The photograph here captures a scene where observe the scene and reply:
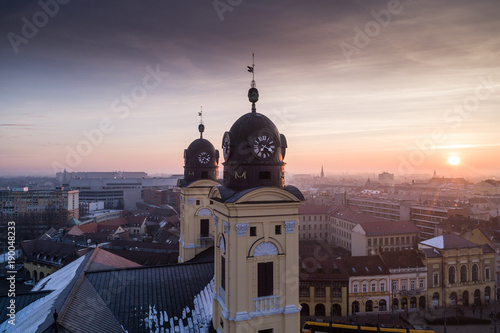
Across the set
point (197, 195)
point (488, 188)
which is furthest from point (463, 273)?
point (488, 188)

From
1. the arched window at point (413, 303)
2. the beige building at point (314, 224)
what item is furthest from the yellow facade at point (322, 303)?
the beige building at point (314, 224)

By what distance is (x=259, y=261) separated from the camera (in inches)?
674

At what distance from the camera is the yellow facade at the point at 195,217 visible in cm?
3394

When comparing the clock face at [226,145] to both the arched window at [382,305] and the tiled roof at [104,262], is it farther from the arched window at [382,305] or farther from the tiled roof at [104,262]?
the arched window at [382,305]

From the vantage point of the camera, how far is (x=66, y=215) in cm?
11912

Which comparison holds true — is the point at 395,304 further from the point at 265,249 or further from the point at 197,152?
the point at 265,249

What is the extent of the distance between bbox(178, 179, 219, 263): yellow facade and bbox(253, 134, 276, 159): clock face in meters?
17.0

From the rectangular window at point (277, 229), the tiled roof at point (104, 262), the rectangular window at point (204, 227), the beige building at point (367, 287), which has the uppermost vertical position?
the rectangular window at point (277, 229)

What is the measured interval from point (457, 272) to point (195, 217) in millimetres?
45483

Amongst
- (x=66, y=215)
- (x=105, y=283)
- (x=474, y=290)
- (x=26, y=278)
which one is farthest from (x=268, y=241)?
(x=66, y=215)

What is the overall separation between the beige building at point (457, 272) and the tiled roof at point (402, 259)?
146cm

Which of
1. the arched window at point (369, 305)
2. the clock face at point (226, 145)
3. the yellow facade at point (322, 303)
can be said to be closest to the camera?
the clock face at point (226, 145)

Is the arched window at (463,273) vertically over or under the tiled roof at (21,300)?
under

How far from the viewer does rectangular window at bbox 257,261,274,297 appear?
17.2m
